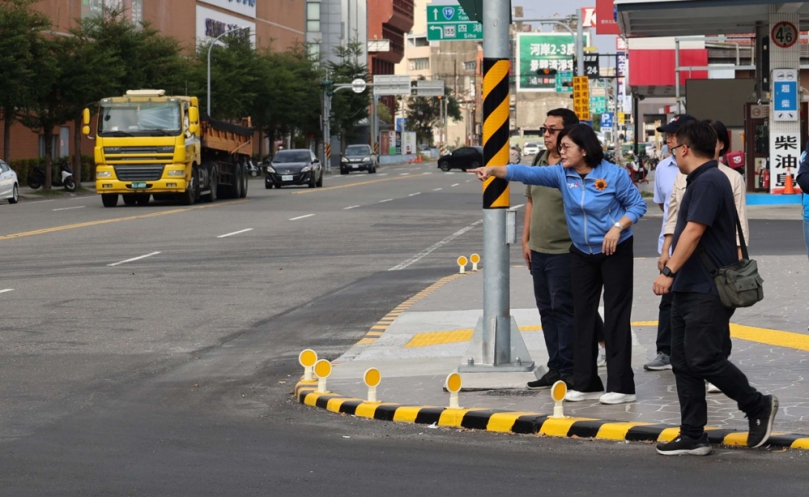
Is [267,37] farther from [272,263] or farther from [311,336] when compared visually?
[311,336]

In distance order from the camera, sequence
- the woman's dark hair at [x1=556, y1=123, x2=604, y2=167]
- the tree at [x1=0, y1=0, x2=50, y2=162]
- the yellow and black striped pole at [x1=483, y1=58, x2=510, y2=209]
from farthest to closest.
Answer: the tree at [x1=0, y1=0, x2=50, y2=162] → the yellow and black striped pole at [x1=483, y1=58, x2=510, y2=209] → the woman's dark hair at [x1=556, y1=123, x2=604, y2=167]

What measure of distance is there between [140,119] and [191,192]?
250cm

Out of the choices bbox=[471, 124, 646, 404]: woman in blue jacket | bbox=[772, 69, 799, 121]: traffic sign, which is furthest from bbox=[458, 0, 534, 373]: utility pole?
bbox=[772, 69, 799, 121]: traffic sign

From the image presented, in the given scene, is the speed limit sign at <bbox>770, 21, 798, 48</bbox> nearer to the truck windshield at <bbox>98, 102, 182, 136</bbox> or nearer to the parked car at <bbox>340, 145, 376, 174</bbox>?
the truck windshield at <bbox>98, 102, 182, 136</bbox>

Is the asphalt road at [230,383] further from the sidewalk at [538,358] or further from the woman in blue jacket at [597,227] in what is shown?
the woman in blue jacket at [597,227]

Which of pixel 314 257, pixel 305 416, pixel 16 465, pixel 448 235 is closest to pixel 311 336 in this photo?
pixel 305 416

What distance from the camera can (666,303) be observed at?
9906 mm

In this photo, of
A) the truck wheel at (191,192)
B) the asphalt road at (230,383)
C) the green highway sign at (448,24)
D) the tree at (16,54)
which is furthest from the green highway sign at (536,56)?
the asphalt road at (230,383)

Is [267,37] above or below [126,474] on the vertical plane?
above

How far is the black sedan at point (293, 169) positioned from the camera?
2014 inches

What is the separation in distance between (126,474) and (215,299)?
9059 mm

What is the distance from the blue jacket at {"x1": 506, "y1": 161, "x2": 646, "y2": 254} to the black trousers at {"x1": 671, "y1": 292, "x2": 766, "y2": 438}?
1.11 m

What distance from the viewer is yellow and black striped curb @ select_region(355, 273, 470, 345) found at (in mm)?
12673

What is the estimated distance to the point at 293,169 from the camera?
51.1 m
